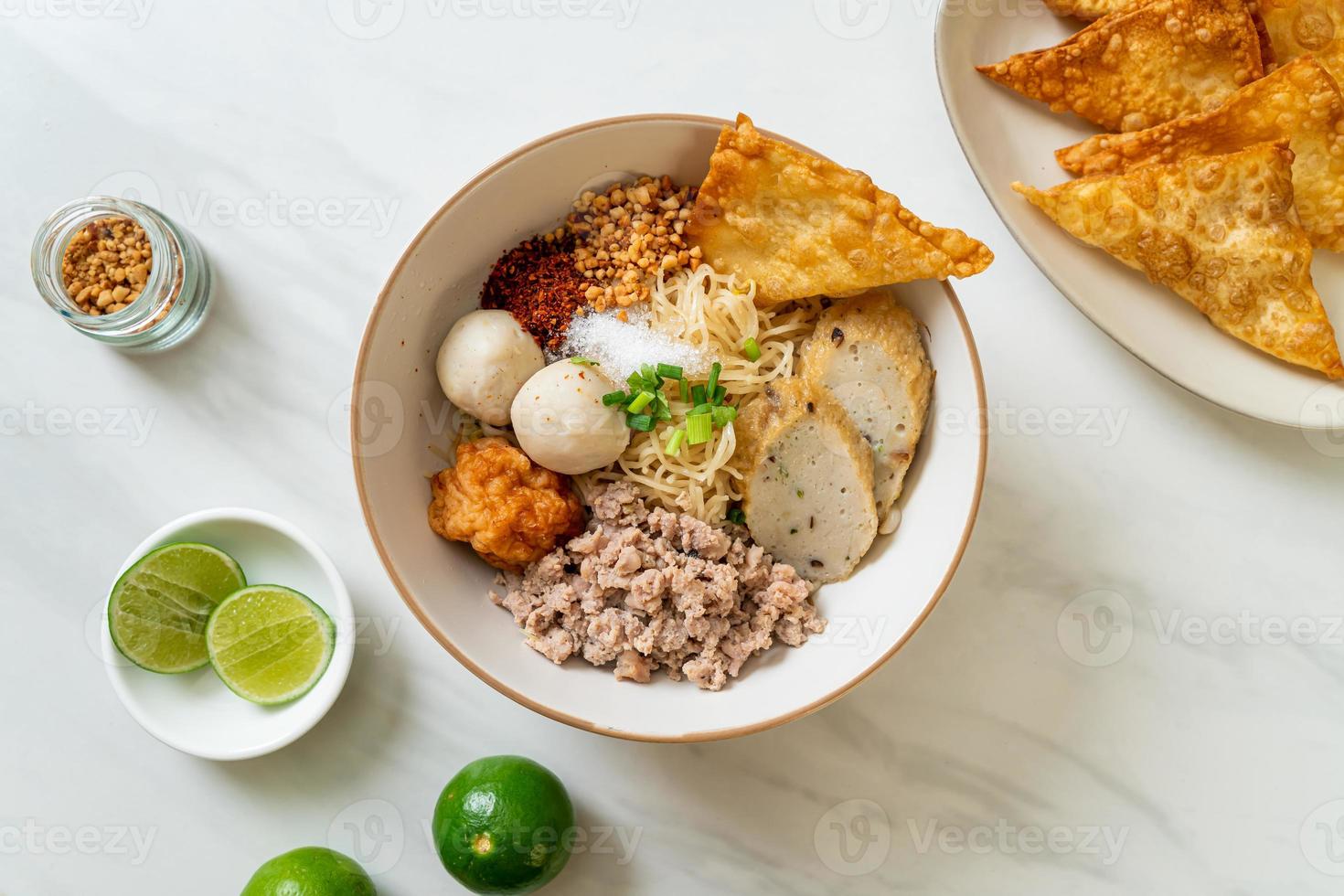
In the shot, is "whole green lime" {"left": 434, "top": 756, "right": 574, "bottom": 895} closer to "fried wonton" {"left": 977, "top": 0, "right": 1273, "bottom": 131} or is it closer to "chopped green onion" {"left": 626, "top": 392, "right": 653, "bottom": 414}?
"chopped green onion" {"left": 626, "top": 392, "right": 653, "bottom": 414}

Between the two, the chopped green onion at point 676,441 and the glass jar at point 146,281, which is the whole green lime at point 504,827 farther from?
the glass jar at point 146,281

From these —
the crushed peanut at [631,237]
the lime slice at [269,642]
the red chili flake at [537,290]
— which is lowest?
the lime slice at [269,642]

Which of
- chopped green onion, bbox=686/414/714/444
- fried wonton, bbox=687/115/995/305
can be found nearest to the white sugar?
chopped green onion, bbox=686/414/714/444

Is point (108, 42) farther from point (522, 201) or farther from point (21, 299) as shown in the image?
point (522, 201)

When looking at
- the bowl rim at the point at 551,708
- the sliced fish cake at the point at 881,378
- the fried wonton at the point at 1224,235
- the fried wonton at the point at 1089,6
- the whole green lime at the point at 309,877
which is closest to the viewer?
the bowl rim at the point at 551,708

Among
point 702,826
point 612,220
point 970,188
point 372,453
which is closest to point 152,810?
point 372,453

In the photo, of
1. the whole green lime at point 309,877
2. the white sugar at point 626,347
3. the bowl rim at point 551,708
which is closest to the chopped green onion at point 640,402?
the white sugar at point 626,347

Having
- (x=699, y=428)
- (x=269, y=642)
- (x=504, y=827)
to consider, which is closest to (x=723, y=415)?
(x=699, y=428)
